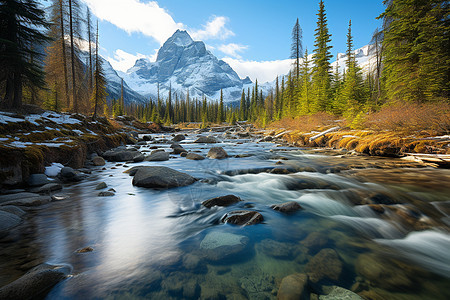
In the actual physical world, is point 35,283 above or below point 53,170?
below

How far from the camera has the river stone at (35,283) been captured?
6.16 feet

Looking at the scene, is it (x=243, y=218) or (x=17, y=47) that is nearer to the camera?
(x=243, y=218)

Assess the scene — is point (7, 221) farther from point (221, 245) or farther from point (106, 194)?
point (221, 245)

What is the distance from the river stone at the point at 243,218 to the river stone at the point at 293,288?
5.27ft

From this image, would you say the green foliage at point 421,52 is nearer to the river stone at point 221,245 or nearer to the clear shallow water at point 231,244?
the clear shallow water at point 231,244

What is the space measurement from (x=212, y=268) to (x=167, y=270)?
0.62m

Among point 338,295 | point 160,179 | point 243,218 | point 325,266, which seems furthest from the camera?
point 160,179

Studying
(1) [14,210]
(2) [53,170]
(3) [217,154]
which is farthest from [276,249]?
(3) [217,154]

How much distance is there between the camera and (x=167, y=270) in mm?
2598

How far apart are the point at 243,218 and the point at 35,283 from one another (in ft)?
10.3

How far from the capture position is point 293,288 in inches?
82.0

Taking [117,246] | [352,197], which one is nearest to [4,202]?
[117,246]

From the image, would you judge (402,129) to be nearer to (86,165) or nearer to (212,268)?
(212,268)

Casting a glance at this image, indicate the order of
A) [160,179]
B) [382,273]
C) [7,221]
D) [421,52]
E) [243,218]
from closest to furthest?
1. [382,273]
2. [7,221]
3. [243,218]
4. [160,179]
5. [421,52]
